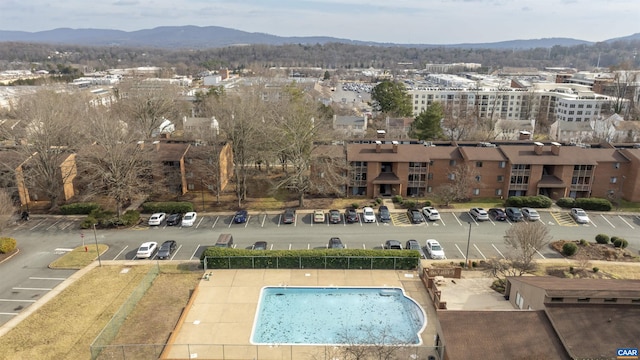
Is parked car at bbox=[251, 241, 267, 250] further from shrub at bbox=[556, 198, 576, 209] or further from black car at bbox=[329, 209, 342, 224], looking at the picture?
shrub at bbox=[556, 198, 576, 209]

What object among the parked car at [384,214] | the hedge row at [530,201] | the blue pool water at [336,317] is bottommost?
the blue pool water at [336,317]

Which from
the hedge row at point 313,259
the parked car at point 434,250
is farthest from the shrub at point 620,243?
the hedge row at point 313,259

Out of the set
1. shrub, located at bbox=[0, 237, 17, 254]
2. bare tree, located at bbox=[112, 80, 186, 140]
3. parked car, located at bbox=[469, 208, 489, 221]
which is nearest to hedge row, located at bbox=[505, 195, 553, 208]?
parked car, located at bbox=[469, 208, 489, 221]

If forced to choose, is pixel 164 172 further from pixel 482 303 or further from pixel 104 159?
pixel 482 303

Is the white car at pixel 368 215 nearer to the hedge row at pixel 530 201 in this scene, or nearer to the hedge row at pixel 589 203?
the hedge row at pixel 530 201

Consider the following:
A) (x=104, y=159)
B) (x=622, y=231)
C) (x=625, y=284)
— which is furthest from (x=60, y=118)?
(x=622, y=231)

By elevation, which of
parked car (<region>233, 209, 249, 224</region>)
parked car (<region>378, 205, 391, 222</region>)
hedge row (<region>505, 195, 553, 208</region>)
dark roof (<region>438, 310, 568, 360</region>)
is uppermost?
dark roof (<region>438, 310, 568, 360</region>)
